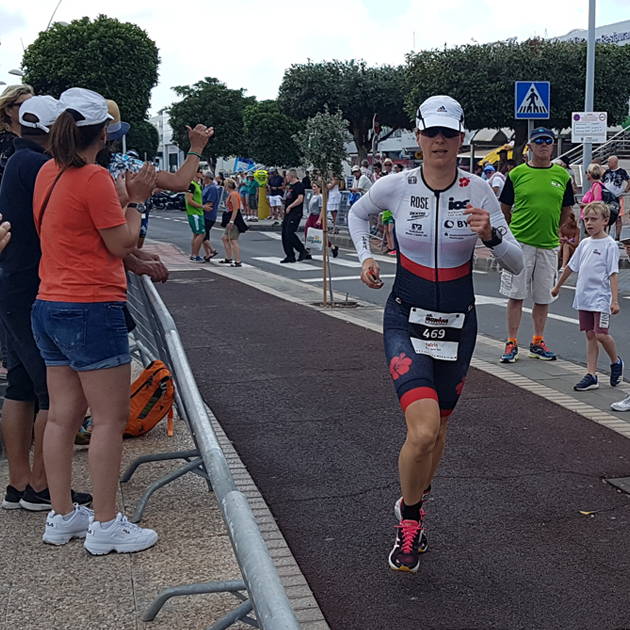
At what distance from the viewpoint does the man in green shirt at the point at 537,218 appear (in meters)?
8.33

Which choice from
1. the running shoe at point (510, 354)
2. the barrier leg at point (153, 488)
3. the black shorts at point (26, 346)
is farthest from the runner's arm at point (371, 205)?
the running shoe at point (510, 354)

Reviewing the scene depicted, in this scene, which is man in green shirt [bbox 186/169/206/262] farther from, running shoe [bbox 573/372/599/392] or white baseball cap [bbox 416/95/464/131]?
white baseball cap [bbox 416/95/464/131]

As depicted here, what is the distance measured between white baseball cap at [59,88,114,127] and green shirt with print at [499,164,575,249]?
5241 millimetres

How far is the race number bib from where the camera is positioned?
4.15 metres

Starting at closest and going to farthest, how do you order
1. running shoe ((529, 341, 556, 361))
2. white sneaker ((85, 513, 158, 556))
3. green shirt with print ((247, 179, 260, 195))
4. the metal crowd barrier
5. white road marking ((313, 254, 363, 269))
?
the metal crowd barrier
white sneaker ((85, 513, 158, 556))
running shoe ((529, 341, 556, 361))
white road marking ((313, 254, 363, 269))
green shirt with print ((247, 179, 260, 195))

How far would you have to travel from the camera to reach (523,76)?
39.0m

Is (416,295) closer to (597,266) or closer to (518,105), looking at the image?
(597,266)

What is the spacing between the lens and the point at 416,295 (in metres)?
4.21

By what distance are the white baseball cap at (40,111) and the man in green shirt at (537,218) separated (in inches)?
→ 198

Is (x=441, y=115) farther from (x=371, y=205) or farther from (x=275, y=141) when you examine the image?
(x=275, y=141)

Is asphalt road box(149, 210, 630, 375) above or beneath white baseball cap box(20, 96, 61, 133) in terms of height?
beneath

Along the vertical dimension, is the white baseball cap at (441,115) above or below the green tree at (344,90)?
below

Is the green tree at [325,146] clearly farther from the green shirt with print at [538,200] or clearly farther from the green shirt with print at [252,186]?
the green shirt with print at [252,186]

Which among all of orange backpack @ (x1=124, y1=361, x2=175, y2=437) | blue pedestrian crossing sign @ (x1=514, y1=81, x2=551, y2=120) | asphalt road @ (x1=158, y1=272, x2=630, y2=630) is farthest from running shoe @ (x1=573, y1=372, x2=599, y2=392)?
blue pedestrian crossing sign @ (x1=514, y1=81, x2=551, y2=120)
